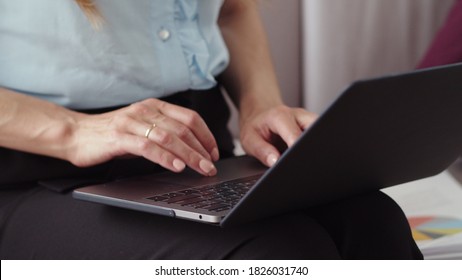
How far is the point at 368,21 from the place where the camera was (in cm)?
153

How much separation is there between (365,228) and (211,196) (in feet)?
0.52

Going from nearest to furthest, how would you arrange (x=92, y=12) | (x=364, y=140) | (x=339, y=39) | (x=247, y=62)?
1. (x=364, y=140)
2. (x=92, y=12)
3. (x=247, y=62)
4. (x=339, y=39)

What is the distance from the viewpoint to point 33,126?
0.79 m

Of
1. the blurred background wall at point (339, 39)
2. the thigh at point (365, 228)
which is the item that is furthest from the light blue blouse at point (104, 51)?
the blurred background wall at point (339, 39)

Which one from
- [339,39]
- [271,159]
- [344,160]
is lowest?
[339,39]

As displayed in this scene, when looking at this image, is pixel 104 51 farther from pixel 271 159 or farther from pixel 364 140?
pixel 364 140

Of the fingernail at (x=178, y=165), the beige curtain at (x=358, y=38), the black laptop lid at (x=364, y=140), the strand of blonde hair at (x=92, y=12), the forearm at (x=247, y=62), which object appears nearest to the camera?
the black laptop lid at (x=364, y=140)

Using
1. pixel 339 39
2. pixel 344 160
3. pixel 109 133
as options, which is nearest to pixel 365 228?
pixel 344 160

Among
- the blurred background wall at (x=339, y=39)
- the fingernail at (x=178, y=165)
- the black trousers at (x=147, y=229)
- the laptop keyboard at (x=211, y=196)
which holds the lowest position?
the blurred background wall at (x=339, y=39)

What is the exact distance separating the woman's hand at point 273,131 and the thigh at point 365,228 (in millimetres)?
108

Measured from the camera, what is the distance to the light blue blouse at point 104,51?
2.69ft

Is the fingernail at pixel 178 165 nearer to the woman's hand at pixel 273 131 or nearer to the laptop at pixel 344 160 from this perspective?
the laptop at pixel 344 160

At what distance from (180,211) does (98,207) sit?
0.41 ft
